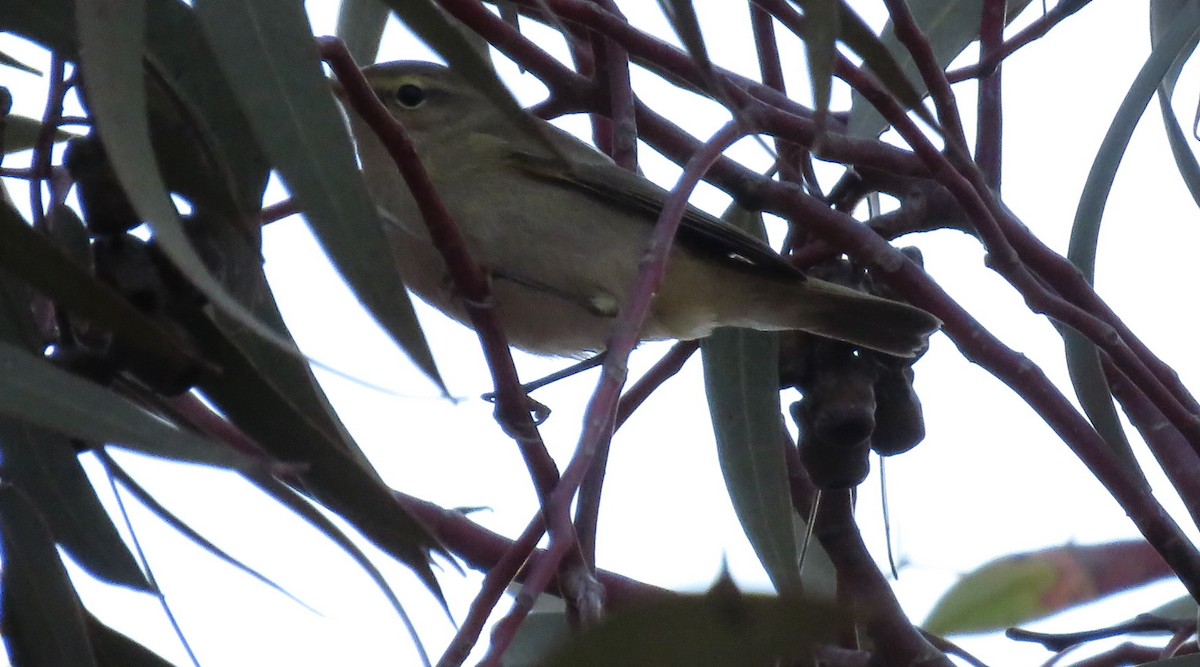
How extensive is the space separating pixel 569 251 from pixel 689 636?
60.9 inches

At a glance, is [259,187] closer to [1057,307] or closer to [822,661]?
[822,661]

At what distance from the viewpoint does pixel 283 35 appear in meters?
1.26

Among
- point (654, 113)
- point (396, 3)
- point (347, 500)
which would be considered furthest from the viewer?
point (654, 113)

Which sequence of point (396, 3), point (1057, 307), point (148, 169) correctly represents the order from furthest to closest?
point (1057, 307) < point (396, 3) < point (148, 169)

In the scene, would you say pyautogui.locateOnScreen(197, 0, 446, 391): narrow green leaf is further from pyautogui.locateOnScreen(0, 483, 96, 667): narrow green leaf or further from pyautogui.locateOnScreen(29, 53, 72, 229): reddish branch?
pyautogui.locateOnScreen(0, 483, 96, 667): narrow green leaf

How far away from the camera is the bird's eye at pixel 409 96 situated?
8.33 ft

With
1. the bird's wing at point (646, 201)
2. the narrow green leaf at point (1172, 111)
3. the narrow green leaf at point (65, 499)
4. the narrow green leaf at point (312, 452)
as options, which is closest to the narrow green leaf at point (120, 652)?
the narrow green leaf at point (65, 499)

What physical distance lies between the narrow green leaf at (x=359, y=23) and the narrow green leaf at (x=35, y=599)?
1.09 m

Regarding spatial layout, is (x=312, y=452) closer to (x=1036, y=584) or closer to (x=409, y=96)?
(x=1036, y=584)

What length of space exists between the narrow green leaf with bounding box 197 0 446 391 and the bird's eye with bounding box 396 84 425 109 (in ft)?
4.16

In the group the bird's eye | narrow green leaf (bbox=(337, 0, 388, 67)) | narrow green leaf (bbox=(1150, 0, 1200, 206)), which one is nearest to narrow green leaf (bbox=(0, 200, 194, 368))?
narrow green leaf (bbox=(337, 0, 388, 67))

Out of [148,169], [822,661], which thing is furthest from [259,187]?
[822,661]

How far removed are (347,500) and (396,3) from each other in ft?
1.52

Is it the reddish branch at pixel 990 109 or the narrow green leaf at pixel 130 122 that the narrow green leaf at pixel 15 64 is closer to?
the narrow green leaf at pixel 130 122
